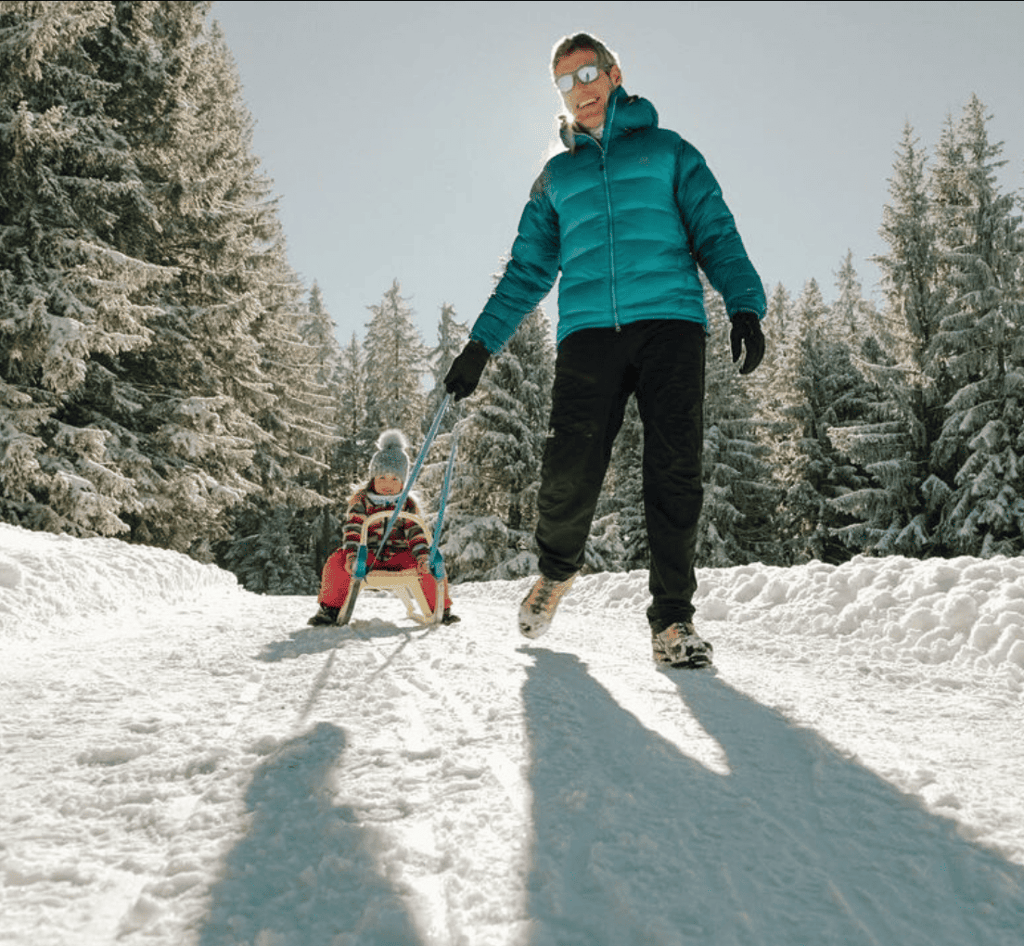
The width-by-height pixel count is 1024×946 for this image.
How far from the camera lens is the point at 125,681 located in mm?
2523

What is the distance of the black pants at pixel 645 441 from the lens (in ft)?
9.77

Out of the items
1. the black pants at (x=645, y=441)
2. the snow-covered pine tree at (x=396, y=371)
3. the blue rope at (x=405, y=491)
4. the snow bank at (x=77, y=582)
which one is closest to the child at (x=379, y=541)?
the blue rope at (x=405, y=491)

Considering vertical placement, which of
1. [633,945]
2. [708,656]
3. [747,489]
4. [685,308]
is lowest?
[633,945]

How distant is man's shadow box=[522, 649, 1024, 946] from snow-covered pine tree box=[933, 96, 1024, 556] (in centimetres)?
1898

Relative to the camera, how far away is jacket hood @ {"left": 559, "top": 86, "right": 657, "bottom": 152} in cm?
323

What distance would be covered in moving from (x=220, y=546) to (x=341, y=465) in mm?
6774

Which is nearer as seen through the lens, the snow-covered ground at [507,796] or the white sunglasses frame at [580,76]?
the snow-covered ground at [507,796]

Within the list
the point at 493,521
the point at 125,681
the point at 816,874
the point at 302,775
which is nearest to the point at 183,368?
the point at 493,521

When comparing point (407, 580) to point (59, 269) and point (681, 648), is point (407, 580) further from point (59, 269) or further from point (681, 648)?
point (59, 269)

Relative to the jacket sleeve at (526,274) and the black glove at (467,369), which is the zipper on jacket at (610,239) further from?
the black glove at (467,369)

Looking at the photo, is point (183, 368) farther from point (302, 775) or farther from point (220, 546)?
point (220, 546)

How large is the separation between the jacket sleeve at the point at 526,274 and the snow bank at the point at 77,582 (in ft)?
9.77

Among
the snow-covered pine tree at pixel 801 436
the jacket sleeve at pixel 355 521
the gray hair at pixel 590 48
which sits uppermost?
the snow-covered pine tree at pixel 801 436

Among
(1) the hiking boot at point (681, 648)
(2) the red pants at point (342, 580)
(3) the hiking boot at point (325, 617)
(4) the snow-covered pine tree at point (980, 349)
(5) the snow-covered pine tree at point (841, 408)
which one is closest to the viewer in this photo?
(1) the hiking boot at point (681, 648)
